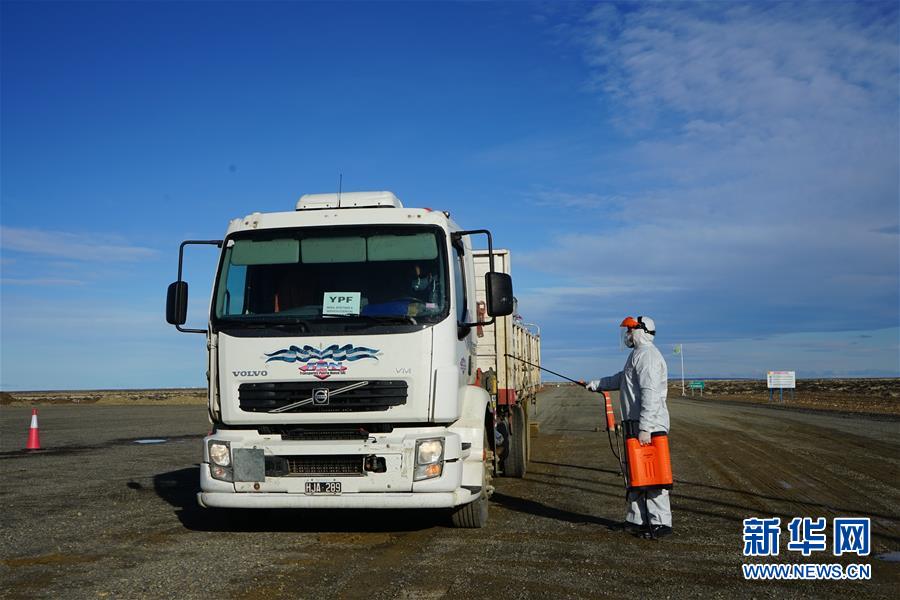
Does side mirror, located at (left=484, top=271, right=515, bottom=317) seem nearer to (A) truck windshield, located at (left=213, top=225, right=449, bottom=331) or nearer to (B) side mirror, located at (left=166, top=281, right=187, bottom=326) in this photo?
(A) truck windshield, located at (left=213, top=225, right=449, bottom=331)

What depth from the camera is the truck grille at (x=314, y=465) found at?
755 cm

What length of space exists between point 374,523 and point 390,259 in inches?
117

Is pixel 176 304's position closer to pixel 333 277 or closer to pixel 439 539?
pixel 333 277

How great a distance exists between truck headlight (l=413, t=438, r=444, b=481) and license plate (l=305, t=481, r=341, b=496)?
0.70 metres

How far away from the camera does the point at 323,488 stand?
24.6 ft

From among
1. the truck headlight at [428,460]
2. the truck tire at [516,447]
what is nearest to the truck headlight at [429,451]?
the truck headlight at [428,460]

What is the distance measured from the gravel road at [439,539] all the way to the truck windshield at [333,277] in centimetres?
213

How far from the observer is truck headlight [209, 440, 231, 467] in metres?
7.73

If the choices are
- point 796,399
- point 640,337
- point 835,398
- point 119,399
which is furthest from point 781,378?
point 119,399

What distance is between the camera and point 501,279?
26.5 ft

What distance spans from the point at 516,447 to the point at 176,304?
5.90 meters

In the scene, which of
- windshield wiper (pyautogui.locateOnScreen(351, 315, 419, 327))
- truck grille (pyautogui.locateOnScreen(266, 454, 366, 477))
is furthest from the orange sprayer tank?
truck grille (pyautogui.locateOnScreen(266, 454, 366, 477))

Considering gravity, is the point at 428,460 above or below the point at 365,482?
above

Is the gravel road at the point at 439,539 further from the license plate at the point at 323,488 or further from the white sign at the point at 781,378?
the white sign at the point at 781,378
